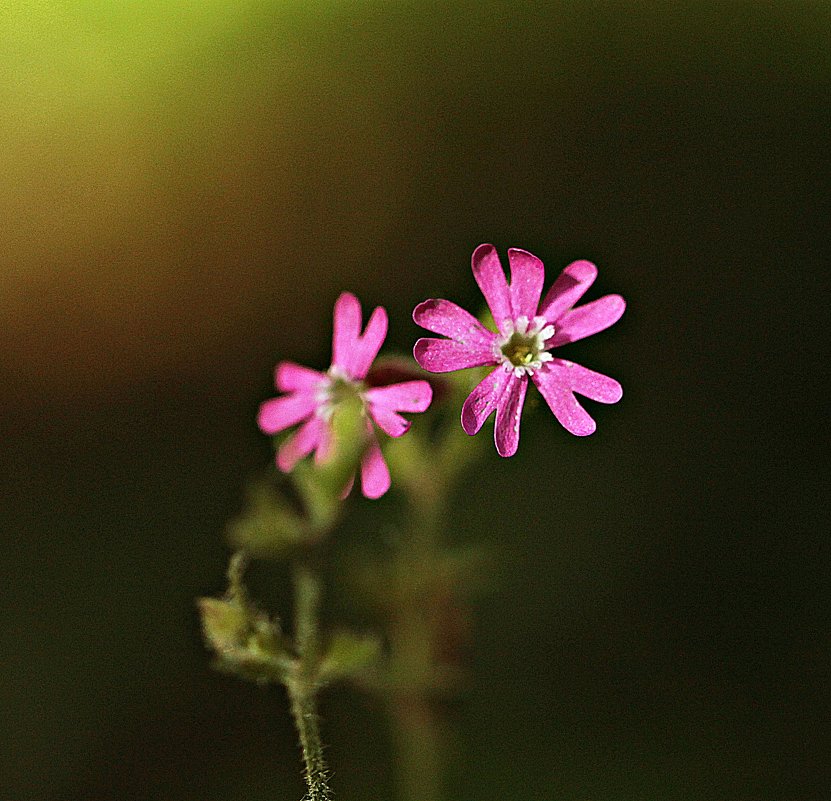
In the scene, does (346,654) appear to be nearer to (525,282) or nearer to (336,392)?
(336,392)

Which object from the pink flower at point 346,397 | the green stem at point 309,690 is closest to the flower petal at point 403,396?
the pink flower at point 346,397

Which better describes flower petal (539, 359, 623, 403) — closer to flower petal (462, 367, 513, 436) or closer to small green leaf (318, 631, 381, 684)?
flower petal (462, 367, 513, 436)

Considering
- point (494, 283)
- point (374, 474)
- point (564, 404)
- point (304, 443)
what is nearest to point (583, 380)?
point (564, 404)

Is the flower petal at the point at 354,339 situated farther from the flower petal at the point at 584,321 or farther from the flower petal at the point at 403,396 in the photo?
the flower petal at the point at 584,321

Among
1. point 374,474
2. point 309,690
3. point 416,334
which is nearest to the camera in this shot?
point 309,690

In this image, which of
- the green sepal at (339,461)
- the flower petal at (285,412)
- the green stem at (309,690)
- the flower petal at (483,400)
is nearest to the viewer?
the green stem at (309,690)

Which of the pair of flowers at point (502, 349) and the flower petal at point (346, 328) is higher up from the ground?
the flower petal at point (346, 328)

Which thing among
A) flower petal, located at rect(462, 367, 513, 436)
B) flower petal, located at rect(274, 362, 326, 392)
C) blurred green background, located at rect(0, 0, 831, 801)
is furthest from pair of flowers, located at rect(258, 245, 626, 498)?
blurred green background, located at rect(0, 0, 831, 801)
